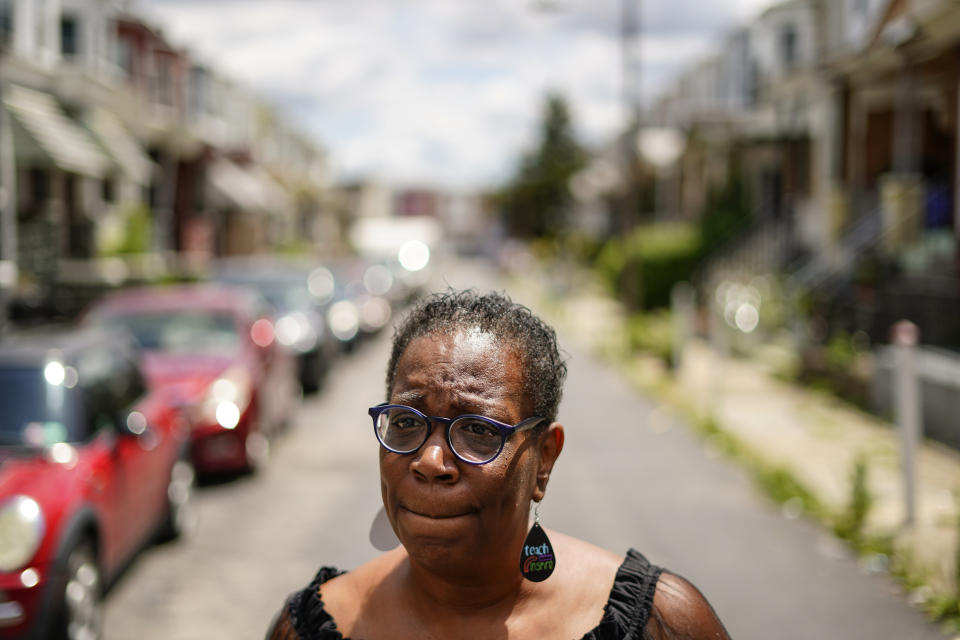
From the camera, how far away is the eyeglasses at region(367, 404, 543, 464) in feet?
6.17

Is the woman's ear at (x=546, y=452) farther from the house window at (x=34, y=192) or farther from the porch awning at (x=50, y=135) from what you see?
the house window at (x=34, y=192)

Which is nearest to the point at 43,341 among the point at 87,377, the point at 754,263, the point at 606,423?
the point at 87,377

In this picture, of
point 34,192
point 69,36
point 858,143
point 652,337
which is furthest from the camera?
point 69,36

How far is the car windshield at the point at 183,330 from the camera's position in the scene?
1030cm

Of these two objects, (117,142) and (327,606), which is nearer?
(327,606)

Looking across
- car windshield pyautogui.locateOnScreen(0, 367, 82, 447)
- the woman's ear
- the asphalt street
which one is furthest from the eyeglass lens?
car windshield pyautogui.locateOnScreen(0, 367, 82, 447)

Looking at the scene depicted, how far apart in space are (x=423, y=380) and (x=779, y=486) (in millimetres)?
7598

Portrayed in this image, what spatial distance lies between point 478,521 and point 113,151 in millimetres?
25695

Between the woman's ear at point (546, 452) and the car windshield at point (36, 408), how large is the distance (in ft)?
14.5

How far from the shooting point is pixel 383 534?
7.05 feet

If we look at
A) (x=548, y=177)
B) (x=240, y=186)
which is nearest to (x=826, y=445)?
(x=240, y=186)

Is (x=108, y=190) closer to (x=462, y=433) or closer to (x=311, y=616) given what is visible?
(x=311, y=616)

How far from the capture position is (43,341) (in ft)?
22.0

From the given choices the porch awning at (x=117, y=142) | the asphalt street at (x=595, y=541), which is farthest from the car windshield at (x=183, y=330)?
the porch awning at (x=117, y=142)
